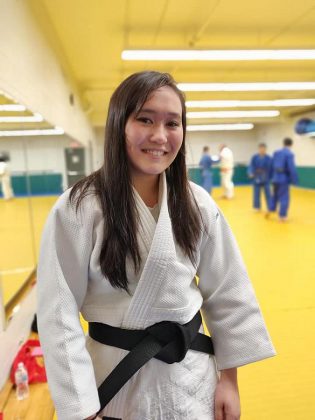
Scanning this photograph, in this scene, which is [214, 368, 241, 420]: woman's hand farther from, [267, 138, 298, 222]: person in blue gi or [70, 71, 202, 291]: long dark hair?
[267, 138, 298, 222]: person in blue gi

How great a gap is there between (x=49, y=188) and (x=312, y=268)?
209 inches

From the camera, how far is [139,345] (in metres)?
0.98

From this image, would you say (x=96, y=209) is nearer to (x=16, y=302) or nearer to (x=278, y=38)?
(x=16, y=302)

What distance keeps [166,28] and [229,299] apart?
18.3 ft

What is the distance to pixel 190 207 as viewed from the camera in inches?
43.0

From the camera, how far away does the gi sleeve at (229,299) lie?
3.63ft

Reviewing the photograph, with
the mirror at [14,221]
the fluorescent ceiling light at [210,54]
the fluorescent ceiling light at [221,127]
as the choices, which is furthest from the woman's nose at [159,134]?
the fluorescent ceiling light at [221,127]

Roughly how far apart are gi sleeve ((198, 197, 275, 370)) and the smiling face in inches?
10.5

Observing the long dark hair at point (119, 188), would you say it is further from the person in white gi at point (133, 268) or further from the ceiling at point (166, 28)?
the ceiling at point (166, 28)

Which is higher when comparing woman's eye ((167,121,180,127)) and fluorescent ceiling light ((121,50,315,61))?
fluorescent ceiling light ((121,50,315,61))

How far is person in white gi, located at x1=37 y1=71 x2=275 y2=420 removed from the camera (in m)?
0.93

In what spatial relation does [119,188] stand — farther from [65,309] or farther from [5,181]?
[5,181]

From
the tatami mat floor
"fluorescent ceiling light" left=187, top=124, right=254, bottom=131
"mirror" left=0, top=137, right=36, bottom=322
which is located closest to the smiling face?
the tatami mat floor

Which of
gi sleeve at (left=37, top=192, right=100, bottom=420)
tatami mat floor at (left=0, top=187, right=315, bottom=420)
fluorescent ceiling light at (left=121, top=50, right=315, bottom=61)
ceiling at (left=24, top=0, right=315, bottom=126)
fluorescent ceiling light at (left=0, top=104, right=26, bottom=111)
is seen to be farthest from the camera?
fluorescent ceiling light at (left=121, top=50, right=315, bottom=61)
